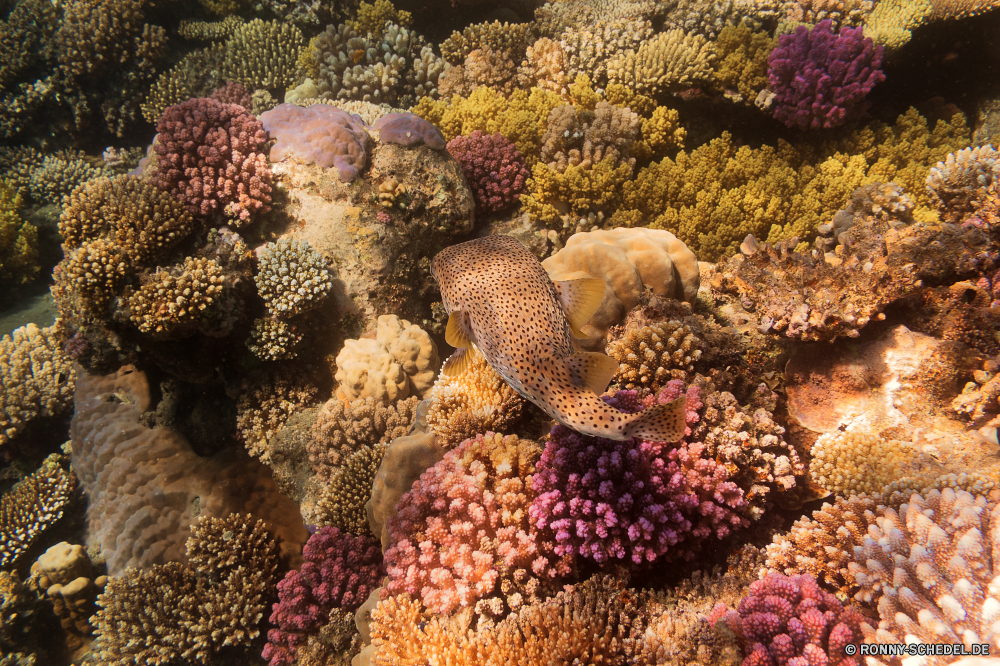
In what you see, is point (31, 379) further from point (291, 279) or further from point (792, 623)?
point (792, 623)

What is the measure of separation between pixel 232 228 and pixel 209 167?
79cm

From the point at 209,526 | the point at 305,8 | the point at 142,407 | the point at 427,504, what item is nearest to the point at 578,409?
the point at 427,504

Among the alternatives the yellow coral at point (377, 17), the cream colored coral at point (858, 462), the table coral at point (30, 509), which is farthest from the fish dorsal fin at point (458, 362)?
the yellow coral at point (377, 17)

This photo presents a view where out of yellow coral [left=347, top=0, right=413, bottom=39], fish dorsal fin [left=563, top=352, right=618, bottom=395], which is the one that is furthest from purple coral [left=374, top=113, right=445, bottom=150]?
yellow coral [left=347, top=0, right=413, bottom=39]

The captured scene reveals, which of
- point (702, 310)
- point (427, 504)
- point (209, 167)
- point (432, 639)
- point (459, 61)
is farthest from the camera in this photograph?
point (459, 61)

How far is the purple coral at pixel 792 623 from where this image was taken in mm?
2299

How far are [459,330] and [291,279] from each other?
300 cm

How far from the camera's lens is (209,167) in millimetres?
5168

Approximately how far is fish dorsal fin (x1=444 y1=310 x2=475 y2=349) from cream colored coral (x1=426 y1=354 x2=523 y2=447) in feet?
2.90

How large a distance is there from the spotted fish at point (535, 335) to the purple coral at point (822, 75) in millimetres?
6252

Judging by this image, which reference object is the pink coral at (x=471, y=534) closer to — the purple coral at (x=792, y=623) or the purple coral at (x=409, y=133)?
the purple coral at (x=792, y=623)

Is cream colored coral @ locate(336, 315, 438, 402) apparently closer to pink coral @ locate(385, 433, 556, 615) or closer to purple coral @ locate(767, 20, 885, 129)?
pink coral @ locate(385, 433, 556, 615)

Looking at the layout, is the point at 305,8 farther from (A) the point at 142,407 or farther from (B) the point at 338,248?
(A) the point at 142,407

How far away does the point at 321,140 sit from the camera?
5551 millimetres
